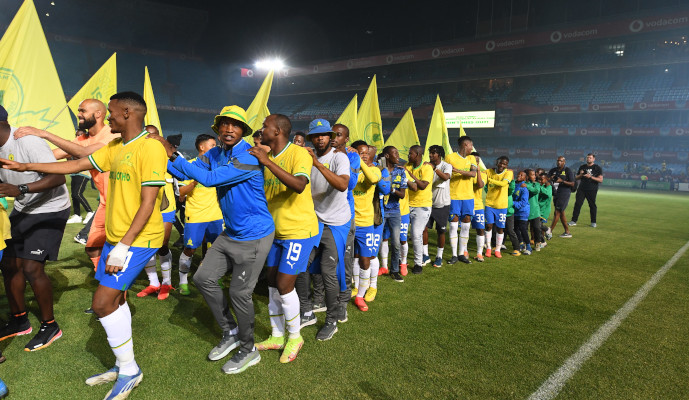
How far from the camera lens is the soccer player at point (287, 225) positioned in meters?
3.25

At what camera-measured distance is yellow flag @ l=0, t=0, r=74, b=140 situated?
13.8 feet

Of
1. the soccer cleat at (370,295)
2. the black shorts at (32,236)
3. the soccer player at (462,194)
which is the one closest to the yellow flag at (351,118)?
the soccer player at (462,194)

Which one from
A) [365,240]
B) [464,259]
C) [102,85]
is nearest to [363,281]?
[365,240]

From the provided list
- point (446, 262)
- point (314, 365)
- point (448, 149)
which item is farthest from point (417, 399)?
point (448, 149)

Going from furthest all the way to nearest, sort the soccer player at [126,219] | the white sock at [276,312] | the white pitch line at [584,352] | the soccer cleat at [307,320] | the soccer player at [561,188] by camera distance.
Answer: the soccer player at [561,188]
the soccer cleat at [307,320]
the white sock at [276,312]
the white pitch line at [584,352]
the soccer player at [126,219]

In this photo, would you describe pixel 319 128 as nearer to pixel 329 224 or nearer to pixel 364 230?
pixel 329 224

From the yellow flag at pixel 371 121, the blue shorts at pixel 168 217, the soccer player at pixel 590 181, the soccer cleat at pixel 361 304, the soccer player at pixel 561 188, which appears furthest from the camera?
the soccer player at pixel 590 181

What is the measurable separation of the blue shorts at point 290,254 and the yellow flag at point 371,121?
5.14m

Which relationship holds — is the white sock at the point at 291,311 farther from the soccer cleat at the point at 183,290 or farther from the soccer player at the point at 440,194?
the soccer player at the point at 440,194

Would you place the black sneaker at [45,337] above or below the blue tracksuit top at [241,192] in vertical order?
below

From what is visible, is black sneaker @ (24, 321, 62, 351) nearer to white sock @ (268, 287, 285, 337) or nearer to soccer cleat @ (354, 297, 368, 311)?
white sock @ (268, 287, 285, 337)

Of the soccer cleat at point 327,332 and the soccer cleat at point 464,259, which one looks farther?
the soccer cleat at point 464,259

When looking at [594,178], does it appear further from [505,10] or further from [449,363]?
[505,10]

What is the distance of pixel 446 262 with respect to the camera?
7277 mm
